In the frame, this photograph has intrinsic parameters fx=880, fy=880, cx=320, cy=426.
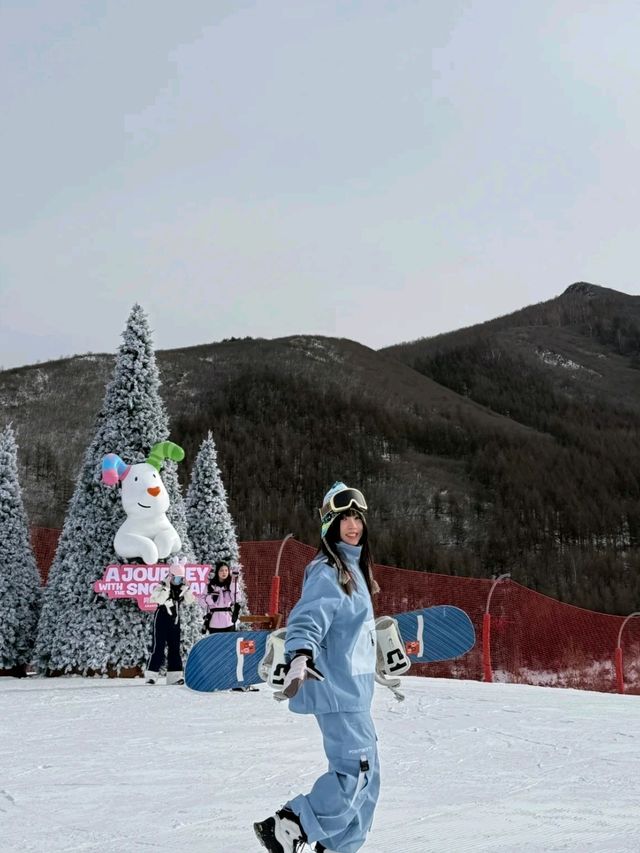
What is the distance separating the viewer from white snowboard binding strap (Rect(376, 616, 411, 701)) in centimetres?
348

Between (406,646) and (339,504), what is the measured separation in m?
1.64

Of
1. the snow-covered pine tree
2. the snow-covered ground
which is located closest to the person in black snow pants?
the snow-covered ground

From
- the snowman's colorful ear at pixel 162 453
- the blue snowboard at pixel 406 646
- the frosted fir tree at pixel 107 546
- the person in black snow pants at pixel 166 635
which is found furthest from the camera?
the snowman's colorful ear at pixel 162 453

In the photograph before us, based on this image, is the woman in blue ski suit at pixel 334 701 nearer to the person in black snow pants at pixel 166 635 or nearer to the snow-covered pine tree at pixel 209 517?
the person in black snow pants at pixel 166 635

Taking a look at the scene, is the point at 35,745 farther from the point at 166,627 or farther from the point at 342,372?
the point at 342,372

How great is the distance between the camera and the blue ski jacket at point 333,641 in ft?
10.1

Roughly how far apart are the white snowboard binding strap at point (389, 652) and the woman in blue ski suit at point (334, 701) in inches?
6.4

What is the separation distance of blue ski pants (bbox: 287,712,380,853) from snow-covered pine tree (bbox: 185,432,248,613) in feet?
29.6

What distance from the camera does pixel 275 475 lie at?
71.2 metres

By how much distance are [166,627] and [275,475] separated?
61768 mm

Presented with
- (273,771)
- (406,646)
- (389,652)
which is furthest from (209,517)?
(389,652)

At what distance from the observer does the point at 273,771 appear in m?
5.02

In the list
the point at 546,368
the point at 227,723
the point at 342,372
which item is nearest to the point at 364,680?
the point at 227,723

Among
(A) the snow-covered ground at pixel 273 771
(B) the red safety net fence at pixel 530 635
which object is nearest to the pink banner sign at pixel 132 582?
(A) the snow-covered ground at pixel 273 771
